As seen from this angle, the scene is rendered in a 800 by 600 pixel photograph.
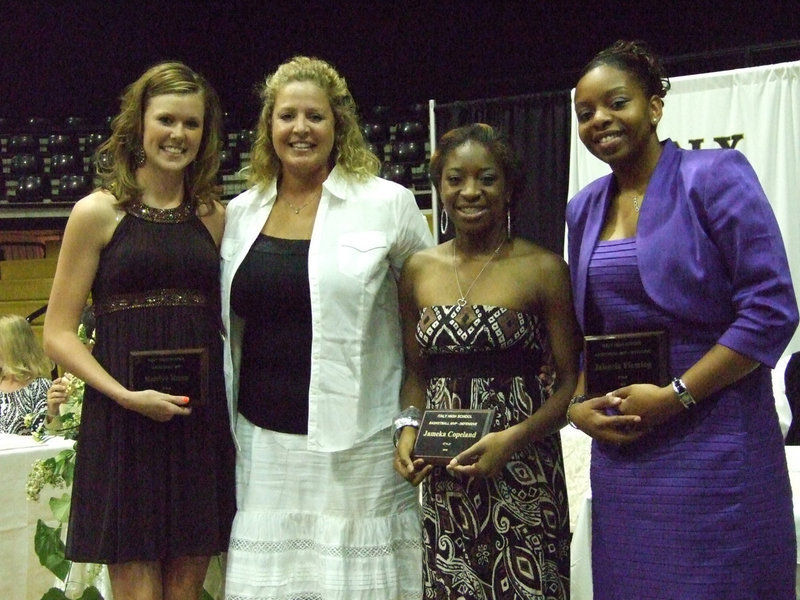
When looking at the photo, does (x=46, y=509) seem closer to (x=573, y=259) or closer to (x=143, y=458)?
(x=143, y=458)

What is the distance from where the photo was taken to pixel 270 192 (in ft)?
8.61

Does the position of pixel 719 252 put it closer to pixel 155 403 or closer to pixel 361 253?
pixel 361 253

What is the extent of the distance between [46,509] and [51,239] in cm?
858

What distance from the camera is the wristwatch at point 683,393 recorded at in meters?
1.85

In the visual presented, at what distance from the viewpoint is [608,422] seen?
1917 mm

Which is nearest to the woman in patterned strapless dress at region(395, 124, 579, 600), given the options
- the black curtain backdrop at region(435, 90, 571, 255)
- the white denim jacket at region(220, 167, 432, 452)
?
the white denim jacket at region(220, 167, 432, 452)

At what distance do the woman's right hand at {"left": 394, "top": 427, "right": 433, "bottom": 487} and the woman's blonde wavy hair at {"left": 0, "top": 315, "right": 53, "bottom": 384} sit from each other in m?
3.97

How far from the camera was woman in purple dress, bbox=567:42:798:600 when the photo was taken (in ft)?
6.03

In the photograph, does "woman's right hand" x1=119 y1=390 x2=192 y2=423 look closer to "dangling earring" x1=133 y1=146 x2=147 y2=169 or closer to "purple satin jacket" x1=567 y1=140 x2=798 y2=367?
"dangling earring" x1=133 y1=146 x2=147 y2=169

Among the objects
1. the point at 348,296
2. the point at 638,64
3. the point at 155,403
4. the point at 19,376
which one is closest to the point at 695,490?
the point at 638,64

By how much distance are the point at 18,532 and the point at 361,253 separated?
246 cm

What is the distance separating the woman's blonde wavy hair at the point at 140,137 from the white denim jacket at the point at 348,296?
0.39 feet

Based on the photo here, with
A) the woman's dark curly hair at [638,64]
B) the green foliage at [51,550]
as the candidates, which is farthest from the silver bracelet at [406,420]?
the green foliage at [51,550]

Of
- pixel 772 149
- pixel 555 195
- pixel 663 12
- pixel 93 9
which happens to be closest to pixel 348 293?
pixel 772 149
